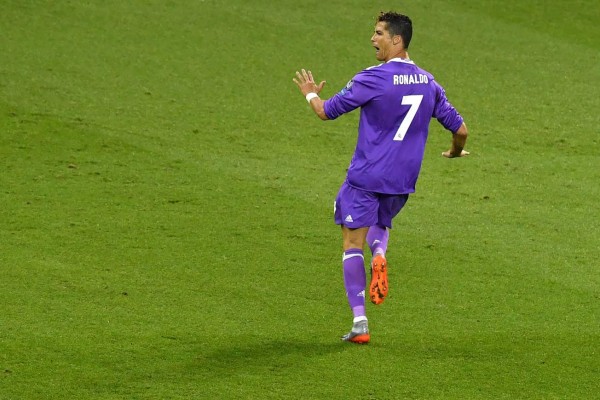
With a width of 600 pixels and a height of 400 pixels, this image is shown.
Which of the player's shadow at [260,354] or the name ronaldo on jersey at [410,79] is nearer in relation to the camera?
the player's shadow at [260,354]

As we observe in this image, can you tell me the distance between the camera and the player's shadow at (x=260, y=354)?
6602 millimetres

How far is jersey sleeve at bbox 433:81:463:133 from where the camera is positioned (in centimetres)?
725

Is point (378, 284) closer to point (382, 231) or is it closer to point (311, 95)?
point (382, 231)

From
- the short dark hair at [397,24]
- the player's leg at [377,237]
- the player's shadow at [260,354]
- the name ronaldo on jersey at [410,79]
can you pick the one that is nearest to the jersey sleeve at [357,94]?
the name ronaldo on jersey at [410,79]

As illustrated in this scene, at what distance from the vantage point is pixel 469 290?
8.16m

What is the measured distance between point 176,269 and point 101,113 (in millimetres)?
4326

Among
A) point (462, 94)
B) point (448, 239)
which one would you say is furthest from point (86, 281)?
point (462, 94)

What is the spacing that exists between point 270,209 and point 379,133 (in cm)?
306

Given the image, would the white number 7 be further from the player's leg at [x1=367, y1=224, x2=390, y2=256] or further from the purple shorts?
the player's leg at [x1=367, y1=224, x2=390, y2=256]

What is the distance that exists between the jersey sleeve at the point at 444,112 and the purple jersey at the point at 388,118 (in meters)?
0.12

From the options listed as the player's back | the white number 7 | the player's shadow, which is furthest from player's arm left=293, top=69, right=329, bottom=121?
the player's shadow

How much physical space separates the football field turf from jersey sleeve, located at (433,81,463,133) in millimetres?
1205

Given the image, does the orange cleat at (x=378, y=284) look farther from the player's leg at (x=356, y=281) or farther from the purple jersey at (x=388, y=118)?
the purple jersey at (x=388, y=118)

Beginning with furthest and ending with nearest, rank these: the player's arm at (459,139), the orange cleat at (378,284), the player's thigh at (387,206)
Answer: the player's arm at (459,139) → the player's thigh at (387,206) → the orange cleat at (378,284)
